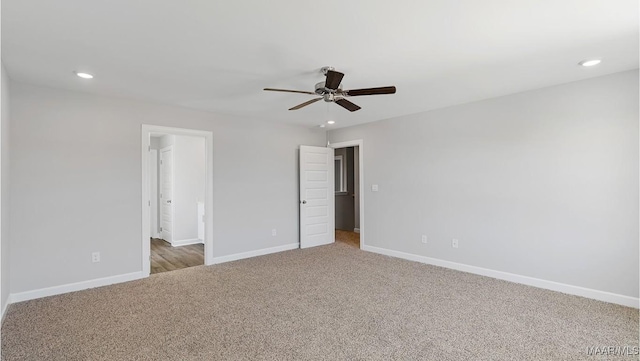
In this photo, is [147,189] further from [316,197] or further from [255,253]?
[316,197]

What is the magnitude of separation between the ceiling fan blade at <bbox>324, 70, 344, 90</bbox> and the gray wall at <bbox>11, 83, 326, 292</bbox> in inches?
107

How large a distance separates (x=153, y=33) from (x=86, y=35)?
50cm

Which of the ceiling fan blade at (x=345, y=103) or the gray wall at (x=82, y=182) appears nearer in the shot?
the ceiling fan blade at (x=345, y=103)

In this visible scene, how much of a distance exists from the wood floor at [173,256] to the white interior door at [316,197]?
1885 millimetres

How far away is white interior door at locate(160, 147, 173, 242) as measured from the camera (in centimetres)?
618

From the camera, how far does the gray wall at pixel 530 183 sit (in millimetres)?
3098

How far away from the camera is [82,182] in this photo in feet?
11.9

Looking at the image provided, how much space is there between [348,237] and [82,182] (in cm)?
483

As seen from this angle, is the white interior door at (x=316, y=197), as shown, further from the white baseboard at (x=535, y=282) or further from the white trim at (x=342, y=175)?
the white trim at (x=342, y=175)

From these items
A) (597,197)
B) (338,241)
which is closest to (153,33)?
(597,197)

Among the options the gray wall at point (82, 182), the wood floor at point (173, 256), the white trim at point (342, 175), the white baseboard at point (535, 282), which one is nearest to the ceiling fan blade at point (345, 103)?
the gray wall at point (82, 182)

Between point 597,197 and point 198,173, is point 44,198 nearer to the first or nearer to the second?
point 198,173

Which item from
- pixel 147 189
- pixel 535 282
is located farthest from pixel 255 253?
pixel 535 282

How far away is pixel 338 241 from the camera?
6289 millimetres
